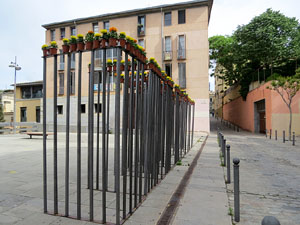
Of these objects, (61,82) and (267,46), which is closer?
(267,46)

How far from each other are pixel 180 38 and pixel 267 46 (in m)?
8.64

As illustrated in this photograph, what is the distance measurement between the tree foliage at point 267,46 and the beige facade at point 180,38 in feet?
14.8

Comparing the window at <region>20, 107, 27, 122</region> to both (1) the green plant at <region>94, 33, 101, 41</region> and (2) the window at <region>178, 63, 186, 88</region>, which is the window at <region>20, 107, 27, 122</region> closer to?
(2) the window at <region>178, 63, 186, 88</region>

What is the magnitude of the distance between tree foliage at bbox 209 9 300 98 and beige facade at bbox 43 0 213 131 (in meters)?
4.53

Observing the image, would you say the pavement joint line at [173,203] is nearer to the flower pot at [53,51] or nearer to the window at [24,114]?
the flower pot at [53,51]

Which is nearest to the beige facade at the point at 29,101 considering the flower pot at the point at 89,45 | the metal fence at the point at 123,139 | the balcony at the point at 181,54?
the balcony at the point at 181,54

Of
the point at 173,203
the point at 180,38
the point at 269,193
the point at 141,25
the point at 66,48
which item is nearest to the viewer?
the point at 66,48

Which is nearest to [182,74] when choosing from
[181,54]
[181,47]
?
[181,54]

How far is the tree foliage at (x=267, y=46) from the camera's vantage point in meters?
21.9

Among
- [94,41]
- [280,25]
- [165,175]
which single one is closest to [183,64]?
[280,25]

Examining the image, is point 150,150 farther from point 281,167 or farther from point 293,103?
point 293,103

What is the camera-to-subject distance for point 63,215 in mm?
Answer: 3158

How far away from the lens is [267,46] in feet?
73.7

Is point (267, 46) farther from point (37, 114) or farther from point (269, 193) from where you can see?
point (37, 114)
